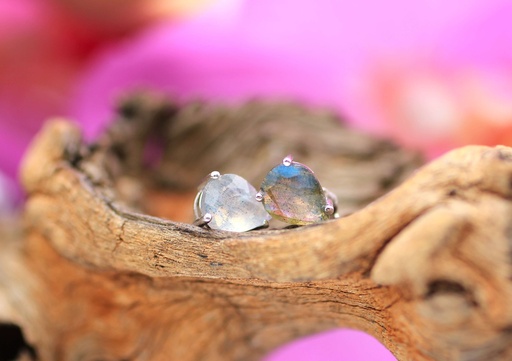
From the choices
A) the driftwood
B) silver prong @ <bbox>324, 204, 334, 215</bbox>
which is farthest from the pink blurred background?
silver prong @ <bbox>324, 204, 334, 215</bbox>

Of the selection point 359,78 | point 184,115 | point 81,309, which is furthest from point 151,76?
point 81,309

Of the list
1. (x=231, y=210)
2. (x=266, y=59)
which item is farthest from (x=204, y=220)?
(x=266, y=59)

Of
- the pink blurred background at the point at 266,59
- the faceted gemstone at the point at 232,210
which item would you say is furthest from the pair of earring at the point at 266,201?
the pink blurred background at the point at 266,59

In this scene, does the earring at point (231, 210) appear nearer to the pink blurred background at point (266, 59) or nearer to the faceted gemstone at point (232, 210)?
the faceted gemstone at point (232, 210)

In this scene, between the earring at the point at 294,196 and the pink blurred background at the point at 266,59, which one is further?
the pink blurred background at the point at 266,59

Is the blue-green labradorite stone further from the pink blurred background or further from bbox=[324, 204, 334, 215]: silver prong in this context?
the pink blurred background

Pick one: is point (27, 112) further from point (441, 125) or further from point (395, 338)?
point (395, 338)

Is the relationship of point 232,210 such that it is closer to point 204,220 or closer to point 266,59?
point 204,220
